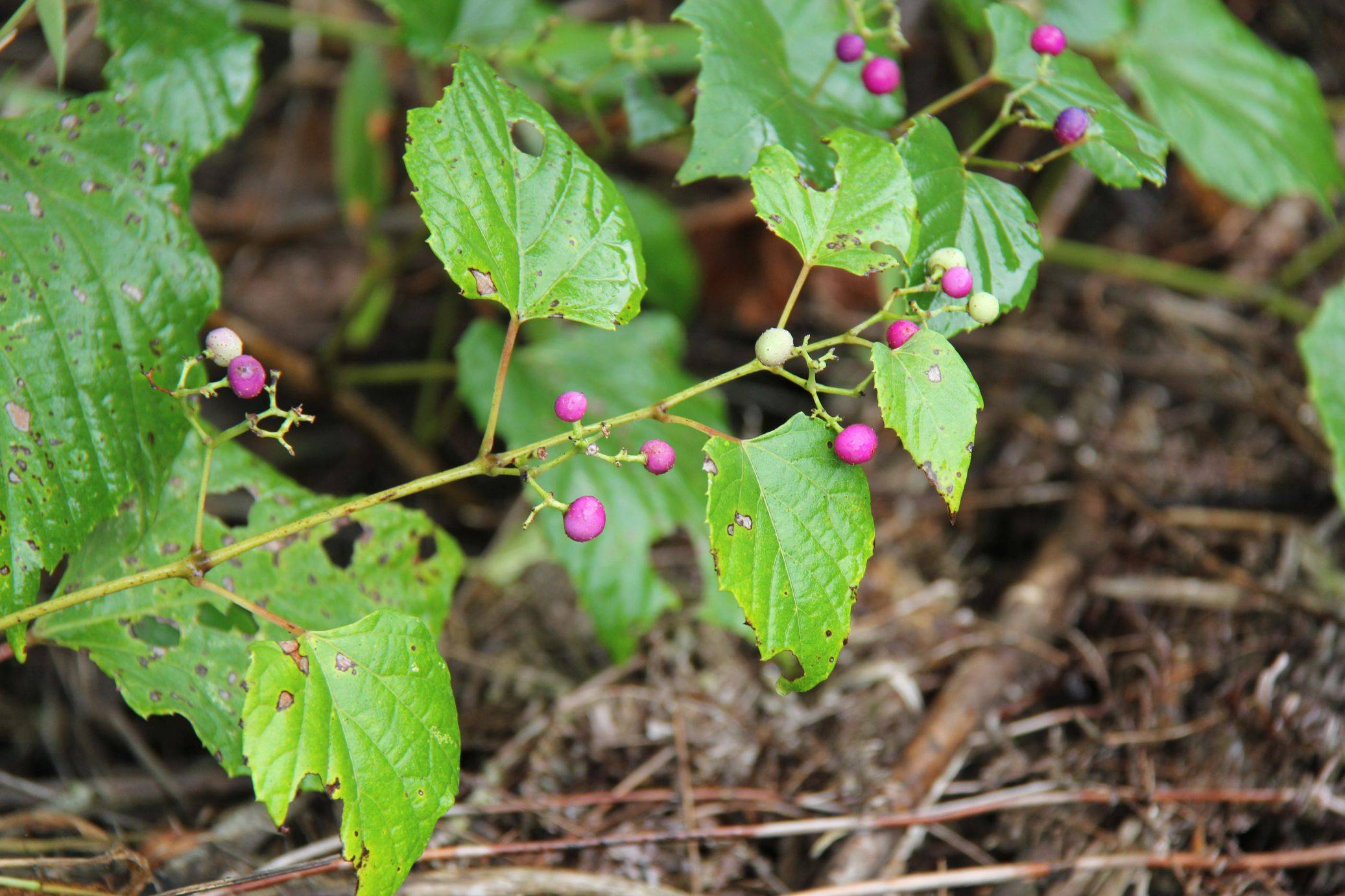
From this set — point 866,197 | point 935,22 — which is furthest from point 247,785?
point 935,22

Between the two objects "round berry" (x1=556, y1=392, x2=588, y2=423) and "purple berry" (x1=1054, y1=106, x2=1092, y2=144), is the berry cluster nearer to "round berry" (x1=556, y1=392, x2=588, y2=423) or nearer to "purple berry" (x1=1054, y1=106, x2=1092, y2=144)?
"purple berry" (x1=1054, y1=106, x2=1092, y2=144)

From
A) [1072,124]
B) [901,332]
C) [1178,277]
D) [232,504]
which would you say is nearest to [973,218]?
[1072,124]

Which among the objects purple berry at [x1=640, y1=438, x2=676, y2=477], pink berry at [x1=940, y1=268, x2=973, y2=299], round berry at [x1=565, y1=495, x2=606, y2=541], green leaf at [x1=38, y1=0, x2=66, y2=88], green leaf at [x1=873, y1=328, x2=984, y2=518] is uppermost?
green leaf at [x1=38, y1=0, x2=66, y2=88]

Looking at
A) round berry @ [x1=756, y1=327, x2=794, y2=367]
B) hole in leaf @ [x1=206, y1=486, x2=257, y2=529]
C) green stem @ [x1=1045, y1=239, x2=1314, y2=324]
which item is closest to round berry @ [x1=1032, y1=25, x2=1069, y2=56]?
round berry @ [x1=756, y1=327, x2=794, y2=367]

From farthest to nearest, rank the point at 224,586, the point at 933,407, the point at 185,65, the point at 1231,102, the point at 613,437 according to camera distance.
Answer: the point at 1231,102
the point at 613,437
the point at 185,65
the point at 224,586
the point at 933,407

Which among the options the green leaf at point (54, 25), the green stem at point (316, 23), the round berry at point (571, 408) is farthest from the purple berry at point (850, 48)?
the green stem at point (316, 23)

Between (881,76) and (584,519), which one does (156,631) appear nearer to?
(584,519)
